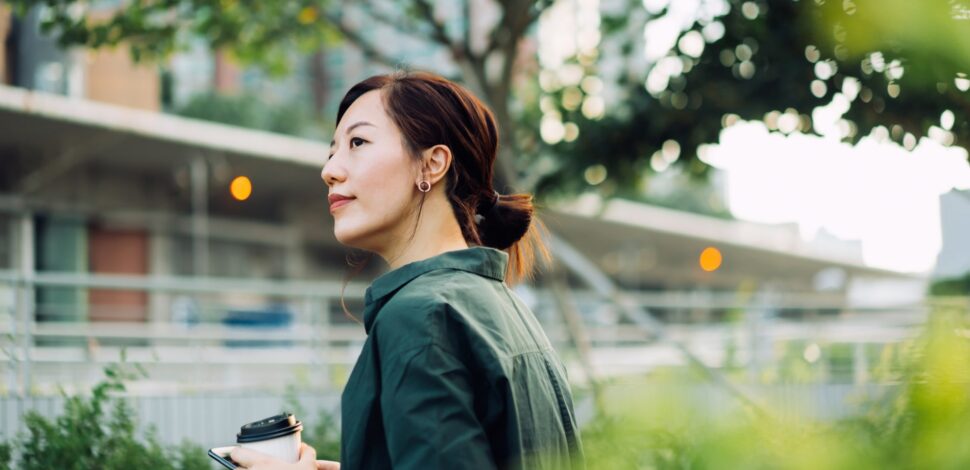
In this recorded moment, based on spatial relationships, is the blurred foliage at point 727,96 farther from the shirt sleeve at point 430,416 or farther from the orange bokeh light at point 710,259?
the orange bokeh light at point 710,259

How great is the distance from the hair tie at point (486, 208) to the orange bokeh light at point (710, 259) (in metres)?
36.9

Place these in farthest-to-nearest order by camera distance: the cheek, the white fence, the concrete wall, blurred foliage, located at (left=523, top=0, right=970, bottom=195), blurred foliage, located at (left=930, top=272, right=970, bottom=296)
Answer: blurred foliage, located at (left=930, top=272, right=970, bottom=296) → the concrete wall → the white fence → blurred foliage, located at (left=523, top=0, right=970, bottom=195) → the cheek

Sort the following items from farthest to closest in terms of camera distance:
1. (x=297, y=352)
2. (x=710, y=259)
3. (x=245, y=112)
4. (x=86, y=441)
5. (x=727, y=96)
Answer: (x=245, y=112), (x=710, y=259), (x=297, y=352), (x=727, y=96), (x=86, y=441)

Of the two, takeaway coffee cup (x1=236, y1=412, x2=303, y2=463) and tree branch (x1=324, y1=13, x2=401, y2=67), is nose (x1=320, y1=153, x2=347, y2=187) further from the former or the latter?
tree branch (x1=324, y1=13, x2=401, y2=67)

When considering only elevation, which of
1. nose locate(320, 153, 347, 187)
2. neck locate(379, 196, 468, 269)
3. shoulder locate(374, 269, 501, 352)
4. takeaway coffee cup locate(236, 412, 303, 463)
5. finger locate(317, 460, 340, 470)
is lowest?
finger locate(317, 460, 340, 470)

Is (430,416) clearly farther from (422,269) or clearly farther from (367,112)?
(367,112)

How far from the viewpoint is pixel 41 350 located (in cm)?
1353

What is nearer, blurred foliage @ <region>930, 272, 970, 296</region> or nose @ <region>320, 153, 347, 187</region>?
nose @ <region>320, 153, 347, 187</region>

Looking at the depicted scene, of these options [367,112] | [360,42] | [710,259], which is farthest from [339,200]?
[710,259]

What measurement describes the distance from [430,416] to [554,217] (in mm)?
3659

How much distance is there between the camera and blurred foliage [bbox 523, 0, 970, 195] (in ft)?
15.5

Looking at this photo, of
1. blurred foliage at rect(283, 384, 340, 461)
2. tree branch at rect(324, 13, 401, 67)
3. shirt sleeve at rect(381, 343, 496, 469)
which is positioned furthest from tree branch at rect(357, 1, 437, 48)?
shirt sleeve at rect(381, 343, 496, 469)

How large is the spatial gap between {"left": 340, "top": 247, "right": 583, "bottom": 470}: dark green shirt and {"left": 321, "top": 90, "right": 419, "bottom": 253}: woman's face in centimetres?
14

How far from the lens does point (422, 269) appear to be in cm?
169
